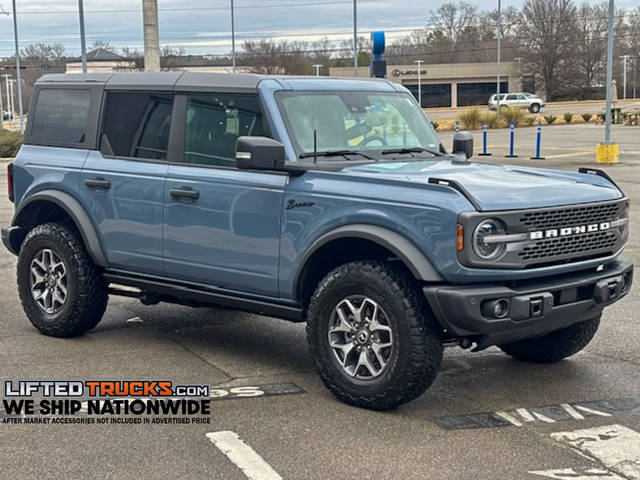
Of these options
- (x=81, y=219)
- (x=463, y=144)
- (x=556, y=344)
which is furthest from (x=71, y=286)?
(x=556, y=344)

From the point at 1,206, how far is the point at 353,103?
41.9 ft

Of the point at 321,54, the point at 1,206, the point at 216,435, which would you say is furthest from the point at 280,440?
the point at 321,54

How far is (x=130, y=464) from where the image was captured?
15.4 ft

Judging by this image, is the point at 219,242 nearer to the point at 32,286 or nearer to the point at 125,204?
the point at 125,204

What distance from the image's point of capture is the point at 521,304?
5.15 meters

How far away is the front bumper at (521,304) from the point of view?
507 centimetres

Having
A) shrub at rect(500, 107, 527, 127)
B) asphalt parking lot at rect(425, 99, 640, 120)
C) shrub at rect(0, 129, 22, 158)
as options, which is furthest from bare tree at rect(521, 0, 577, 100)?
shrub at rect(0, 129, 22, 158)

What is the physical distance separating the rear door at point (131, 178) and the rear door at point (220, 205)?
14 cm

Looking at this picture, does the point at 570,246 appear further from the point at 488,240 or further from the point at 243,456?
the point at 243,456

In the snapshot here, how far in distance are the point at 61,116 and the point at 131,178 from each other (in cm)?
113

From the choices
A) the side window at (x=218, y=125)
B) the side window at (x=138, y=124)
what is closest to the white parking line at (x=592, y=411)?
the side window at (x=218, y=125)

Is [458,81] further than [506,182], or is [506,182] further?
[458,81]

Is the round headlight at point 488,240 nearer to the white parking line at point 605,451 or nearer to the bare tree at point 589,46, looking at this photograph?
the white parking line at point 605,451

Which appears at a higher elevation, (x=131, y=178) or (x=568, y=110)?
(x=131, y=178)
